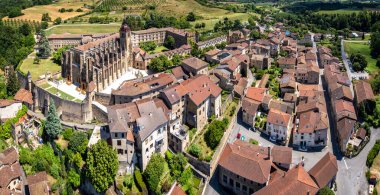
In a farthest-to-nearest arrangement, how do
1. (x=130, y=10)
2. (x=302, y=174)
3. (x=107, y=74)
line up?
1. (x=130, y=10)
2. (x=107, y=74)
3. (x=302, y=174)

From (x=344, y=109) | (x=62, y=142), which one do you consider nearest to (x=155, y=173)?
(x=62, y=142)

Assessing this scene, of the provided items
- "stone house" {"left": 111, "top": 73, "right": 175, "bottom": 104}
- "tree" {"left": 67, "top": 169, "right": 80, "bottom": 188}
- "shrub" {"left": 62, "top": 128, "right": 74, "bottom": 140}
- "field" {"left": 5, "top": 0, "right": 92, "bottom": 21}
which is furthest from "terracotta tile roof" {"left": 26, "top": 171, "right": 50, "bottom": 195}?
"field" {"left": 5, "top": 0, "right": 92, "bottom": 21}

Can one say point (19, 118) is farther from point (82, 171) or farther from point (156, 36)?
point (156, 36)

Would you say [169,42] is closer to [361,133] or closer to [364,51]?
[361,133]

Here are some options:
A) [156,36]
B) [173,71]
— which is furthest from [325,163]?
[156,36]

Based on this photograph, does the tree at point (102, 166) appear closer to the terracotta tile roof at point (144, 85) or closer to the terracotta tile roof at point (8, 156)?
the terracotta tile roof at point (144, 85)

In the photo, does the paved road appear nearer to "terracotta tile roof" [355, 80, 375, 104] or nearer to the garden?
"terracotta tile roof" [355, 80, 375, 104]

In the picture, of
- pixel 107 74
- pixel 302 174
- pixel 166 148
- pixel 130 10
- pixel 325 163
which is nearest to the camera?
pixel 302 174
